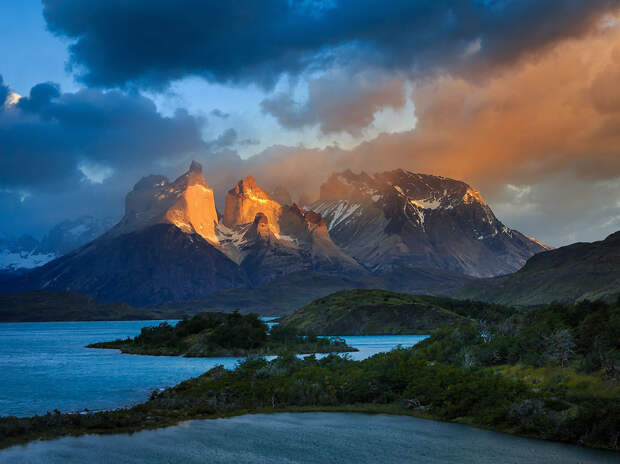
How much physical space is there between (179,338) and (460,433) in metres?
125

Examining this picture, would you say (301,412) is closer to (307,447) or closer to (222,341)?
(307,447)

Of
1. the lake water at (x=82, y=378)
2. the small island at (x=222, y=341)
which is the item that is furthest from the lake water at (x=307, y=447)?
the small island at (x=222, y=341)

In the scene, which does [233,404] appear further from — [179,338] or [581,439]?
[179,338]

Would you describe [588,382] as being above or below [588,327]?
below

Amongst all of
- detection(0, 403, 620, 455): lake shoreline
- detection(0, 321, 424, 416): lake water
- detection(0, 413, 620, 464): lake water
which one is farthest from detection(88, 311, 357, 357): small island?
detection(0, 413, 620, 464): lake water

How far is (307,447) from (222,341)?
348 ft

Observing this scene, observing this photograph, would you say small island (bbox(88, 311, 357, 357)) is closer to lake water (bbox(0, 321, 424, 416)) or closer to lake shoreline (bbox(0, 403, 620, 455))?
lake water (bbox(0, 321, 424, 416))

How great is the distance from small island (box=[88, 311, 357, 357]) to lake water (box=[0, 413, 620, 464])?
85190mm

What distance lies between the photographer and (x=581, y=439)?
1786 inches

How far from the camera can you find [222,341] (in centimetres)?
14925

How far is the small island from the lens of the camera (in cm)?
14638

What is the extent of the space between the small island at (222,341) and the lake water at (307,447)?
8519cm

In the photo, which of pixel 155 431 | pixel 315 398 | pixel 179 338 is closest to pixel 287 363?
pixel 315 398

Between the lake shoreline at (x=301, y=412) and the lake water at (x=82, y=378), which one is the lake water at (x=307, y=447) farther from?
the lake water at (x=82, y=378)
